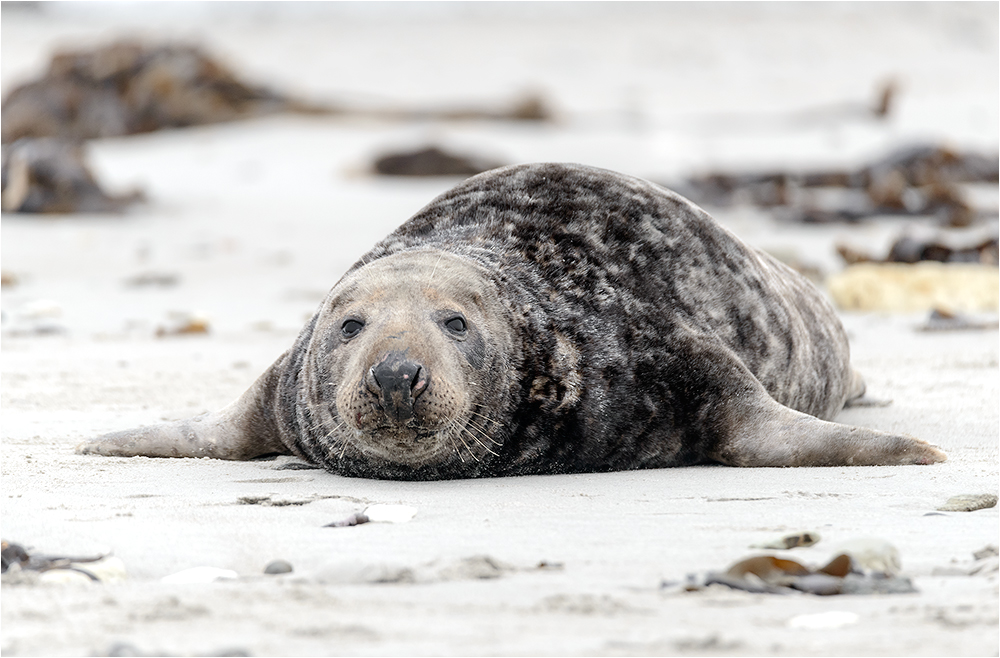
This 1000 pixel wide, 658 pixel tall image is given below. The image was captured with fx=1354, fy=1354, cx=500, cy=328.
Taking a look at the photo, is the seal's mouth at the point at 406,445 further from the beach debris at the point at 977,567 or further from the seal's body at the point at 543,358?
the beach debris at the point at 977,567

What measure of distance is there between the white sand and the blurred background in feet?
0.30

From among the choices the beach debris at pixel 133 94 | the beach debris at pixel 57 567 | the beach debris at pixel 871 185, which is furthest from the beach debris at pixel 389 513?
the beach debris at pixel 133 94

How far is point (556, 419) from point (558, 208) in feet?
2.95

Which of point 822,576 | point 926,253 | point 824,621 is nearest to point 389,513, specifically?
point 822,576

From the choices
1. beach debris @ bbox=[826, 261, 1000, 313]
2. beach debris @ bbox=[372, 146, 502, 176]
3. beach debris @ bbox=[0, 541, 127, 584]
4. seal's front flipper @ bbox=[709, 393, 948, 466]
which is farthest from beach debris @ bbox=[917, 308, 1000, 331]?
beach debris @ bbox=[372, 146, 502, 176]

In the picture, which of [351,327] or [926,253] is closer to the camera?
[351,327]

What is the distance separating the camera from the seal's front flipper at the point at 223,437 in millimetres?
4609

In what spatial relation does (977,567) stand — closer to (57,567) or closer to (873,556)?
(873,556)

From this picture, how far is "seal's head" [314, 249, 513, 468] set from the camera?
12.3 ft

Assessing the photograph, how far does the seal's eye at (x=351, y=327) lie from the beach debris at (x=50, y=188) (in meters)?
8.94

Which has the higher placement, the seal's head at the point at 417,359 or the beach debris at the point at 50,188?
the beach debris at the point at 50,188

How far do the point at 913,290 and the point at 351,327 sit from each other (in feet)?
17.4

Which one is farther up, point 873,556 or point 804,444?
point 804,444

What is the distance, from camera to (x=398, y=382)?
3676mm
